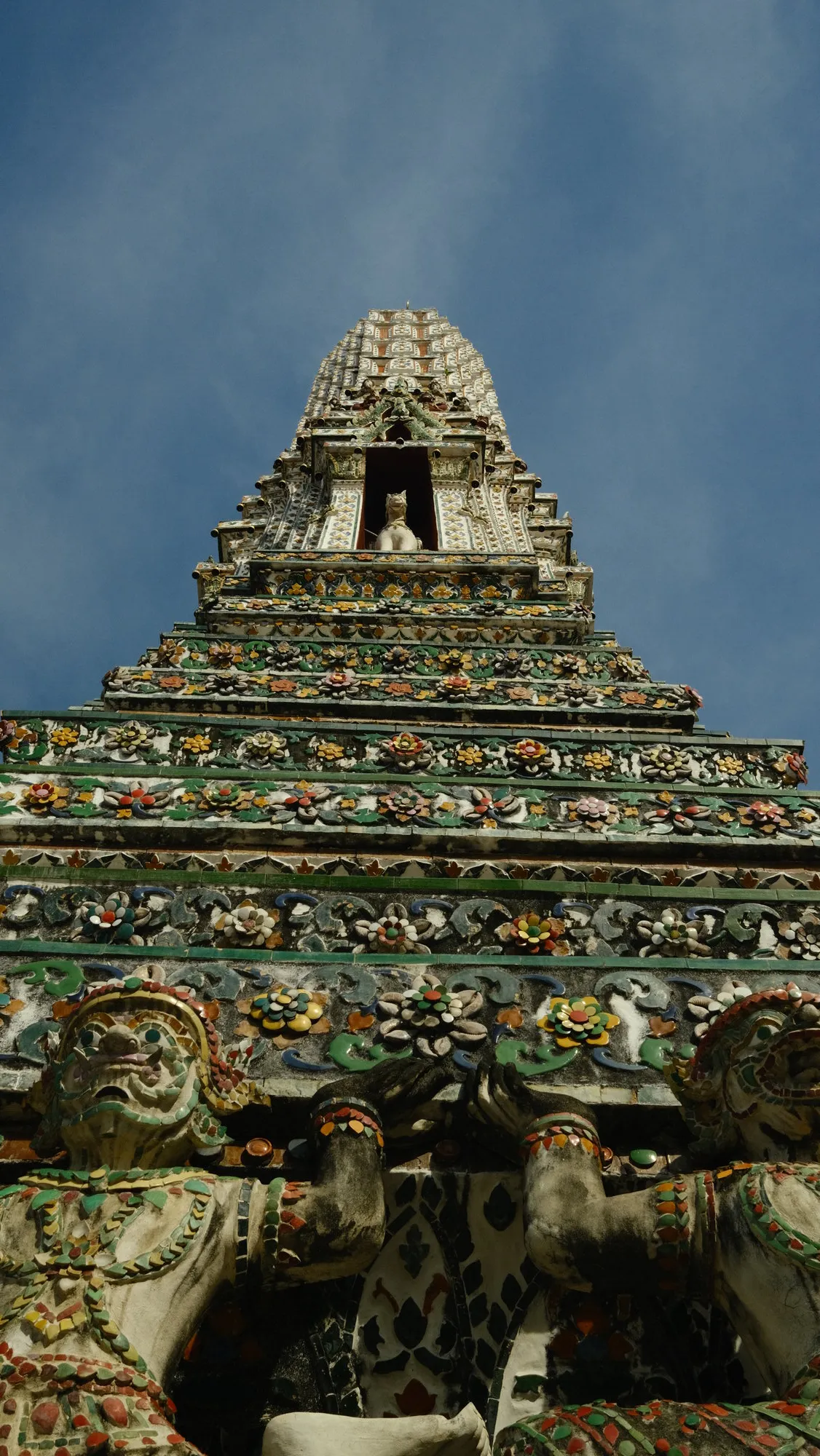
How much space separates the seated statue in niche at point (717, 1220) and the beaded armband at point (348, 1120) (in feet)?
1.41

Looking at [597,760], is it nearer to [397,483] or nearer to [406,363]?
[397,483]

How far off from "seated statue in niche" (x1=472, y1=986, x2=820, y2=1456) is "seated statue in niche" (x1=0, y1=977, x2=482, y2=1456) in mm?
376

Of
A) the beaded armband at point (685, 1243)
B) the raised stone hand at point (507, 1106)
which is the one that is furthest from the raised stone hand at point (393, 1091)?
the beaded armband at point (685, 1243)

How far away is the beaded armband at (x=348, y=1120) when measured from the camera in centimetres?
463

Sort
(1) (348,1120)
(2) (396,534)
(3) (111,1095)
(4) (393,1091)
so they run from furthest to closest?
(2) (396,534) → (4) (393,1091) → (1) (348,1120) → (3) (111,1095)

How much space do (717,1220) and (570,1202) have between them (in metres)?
0.43

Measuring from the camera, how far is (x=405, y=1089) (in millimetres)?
4820

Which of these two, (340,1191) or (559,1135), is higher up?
(559,1135)

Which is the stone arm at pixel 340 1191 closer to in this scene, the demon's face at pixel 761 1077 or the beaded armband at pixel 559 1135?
the beaded armband at pixel 559 1135

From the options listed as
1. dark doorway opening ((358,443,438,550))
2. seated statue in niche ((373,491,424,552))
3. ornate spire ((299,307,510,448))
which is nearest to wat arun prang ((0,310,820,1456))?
seated statue in niche ((373,491,424,552))

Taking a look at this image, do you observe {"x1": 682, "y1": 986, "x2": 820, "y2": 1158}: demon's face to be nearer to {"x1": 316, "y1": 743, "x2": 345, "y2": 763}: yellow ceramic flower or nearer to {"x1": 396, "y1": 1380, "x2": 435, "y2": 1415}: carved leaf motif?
{"x1": 396, "y1": 1380, "x2": 435, "y2": 1415}: carved leaf motif

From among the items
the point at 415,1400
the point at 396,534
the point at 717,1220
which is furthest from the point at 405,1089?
the point at 396,534

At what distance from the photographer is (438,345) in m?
27.7

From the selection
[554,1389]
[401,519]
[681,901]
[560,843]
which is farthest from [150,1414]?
[401,519]
